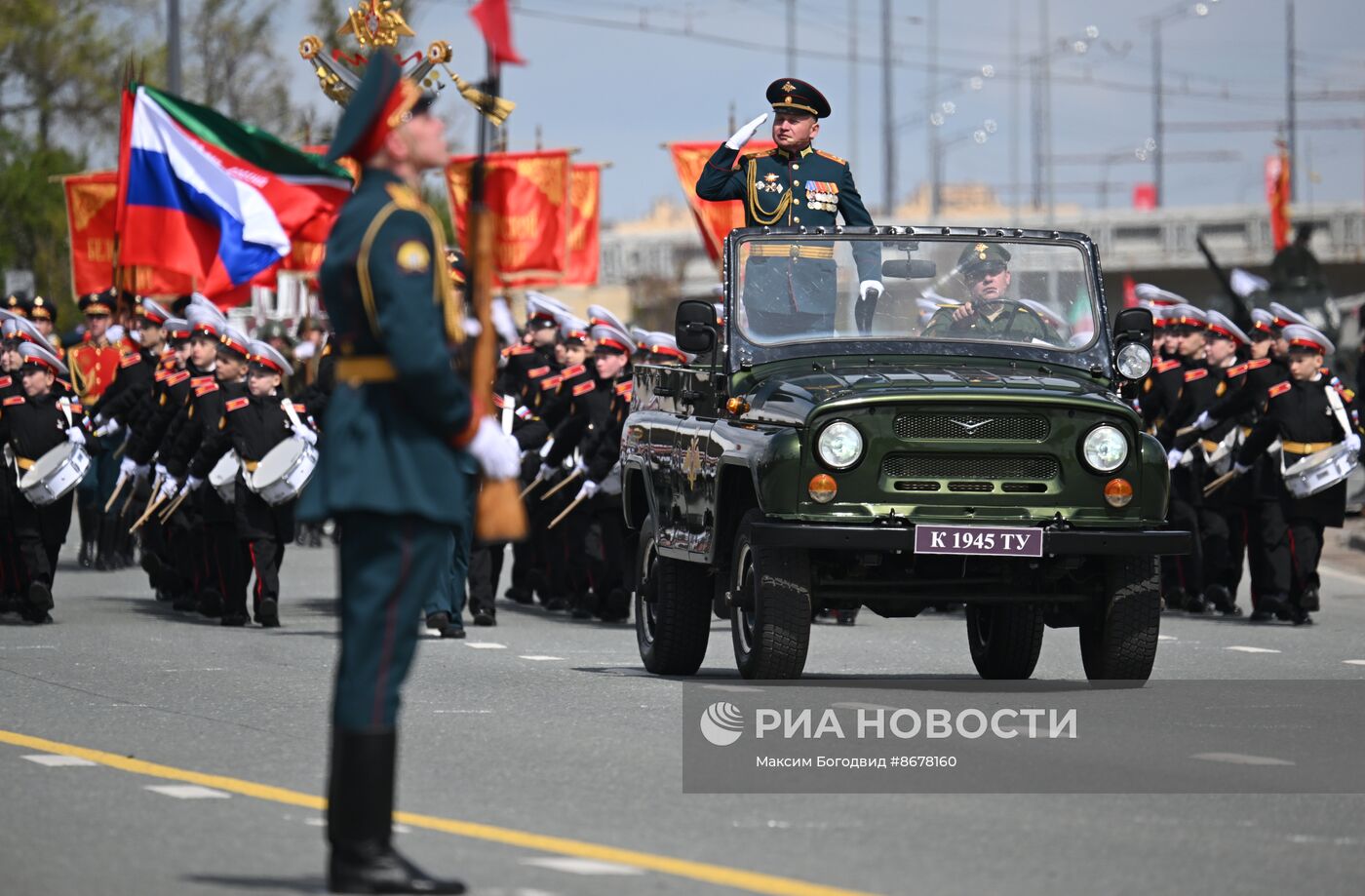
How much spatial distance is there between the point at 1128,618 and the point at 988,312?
1832 millimetres

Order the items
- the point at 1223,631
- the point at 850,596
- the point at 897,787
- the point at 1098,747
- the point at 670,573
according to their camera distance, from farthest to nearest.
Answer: the point at 1223,631, the point at 670,573, the point at 850,596, the point at 1098,747, the point at 897,787

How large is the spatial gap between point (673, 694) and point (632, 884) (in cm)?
533

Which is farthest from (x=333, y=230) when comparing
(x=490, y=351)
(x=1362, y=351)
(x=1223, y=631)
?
(x=1362, y=351)

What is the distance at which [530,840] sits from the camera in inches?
333

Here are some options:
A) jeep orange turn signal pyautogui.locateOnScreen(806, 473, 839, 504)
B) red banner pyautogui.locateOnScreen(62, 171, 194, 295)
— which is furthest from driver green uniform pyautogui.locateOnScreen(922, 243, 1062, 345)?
red banner pyautogui.locateOnScreen(62, 171, 194, 295)

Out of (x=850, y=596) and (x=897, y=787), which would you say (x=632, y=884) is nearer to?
(x=897, y=787)

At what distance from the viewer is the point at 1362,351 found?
2878 centimetres

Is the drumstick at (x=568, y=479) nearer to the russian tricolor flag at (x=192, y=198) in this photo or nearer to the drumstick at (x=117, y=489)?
the drumstick at (x=117, y=489)

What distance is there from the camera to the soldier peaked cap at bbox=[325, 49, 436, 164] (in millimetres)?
7523

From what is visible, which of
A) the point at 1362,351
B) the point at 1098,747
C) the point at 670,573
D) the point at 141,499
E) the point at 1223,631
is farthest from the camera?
the point at 1362,351

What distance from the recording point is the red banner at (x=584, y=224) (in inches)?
1774

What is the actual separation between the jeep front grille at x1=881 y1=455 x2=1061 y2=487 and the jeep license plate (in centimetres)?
33

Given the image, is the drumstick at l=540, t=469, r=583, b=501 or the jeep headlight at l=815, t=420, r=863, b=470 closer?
the jeep headlight at l=815, t=420, r=863, b=470

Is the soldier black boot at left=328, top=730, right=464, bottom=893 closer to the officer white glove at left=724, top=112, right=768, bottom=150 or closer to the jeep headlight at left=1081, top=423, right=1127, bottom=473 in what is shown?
the jeep headlight at left=1081, top=423, right=1127, bottom=473
